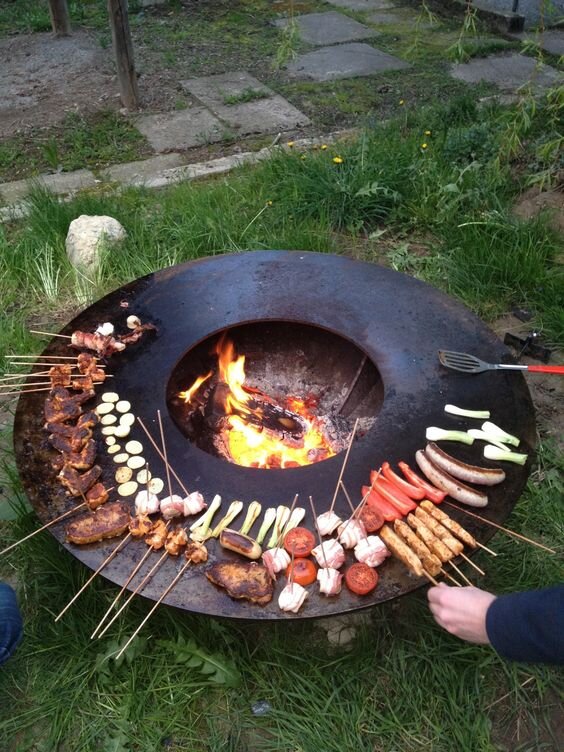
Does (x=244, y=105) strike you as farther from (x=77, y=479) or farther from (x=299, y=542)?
(x=299, y=542)

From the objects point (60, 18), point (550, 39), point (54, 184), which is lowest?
point (54, 184)

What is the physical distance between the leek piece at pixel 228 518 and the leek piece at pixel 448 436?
0.78m

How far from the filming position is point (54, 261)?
188 inches

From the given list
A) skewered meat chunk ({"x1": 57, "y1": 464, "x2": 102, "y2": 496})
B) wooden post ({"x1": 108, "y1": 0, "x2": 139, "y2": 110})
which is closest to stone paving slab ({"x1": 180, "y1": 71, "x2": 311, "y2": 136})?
wooden post ({"x1": 108, "y1": 0, "x2": 139, "y2": 110})

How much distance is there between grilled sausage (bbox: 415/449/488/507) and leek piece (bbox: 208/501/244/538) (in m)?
0.68

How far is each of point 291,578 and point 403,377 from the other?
Result: 104 centimetres

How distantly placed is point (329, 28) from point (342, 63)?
1598 mm

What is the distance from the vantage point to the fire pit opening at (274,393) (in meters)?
2.97

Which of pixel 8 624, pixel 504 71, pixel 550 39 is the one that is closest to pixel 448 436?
pixel 8 624

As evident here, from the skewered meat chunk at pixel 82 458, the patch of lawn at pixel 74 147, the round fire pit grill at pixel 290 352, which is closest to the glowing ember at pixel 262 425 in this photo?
the round fire pit grill at pixel 290 352

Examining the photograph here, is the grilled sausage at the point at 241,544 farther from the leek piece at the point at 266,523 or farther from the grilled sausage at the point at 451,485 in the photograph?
the grilled sausage at the point at 451,485

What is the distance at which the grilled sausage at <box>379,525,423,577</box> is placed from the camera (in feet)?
6.70

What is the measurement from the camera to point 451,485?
7.40 ft

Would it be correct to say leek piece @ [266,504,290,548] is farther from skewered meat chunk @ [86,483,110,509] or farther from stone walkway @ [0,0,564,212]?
stone walkway @ [0,0,564,212]
